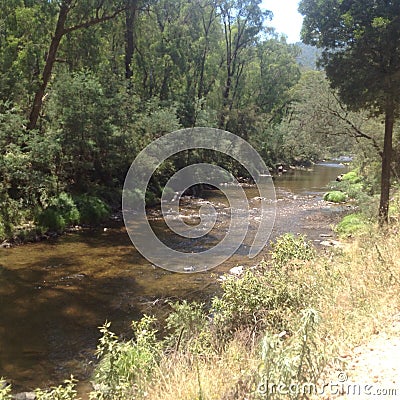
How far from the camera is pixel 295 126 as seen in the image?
1623 cm

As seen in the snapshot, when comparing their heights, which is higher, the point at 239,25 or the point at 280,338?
the point at 239,25

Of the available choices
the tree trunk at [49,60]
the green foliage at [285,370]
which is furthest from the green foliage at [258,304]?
the tree trunk at [49,60]

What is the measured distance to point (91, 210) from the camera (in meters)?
17.6

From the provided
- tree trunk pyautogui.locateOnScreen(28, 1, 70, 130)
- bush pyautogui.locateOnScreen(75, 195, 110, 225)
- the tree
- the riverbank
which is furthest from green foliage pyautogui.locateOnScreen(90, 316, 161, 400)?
tree trunk pyautogui.locateOnScreen(28, 1, 70, 130)

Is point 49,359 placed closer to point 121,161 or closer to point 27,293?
point 27,293

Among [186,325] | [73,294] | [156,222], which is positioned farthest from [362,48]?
[156,222]

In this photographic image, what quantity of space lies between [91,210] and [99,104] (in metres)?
4.86

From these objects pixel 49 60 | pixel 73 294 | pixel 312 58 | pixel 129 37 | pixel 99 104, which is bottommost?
pixel 73 294

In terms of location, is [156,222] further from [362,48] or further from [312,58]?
[312,58]

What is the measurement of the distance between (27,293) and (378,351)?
320 inches

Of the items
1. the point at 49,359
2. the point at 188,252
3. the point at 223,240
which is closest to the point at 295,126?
the point at 223,240

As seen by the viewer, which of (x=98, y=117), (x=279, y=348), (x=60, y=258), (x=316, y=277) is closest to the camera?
(x=279, y=348)

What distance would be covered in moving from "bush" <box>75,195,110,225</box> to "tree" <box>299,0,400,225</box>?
34.6 feet

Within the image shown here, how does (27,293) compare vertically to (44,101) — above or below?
below
